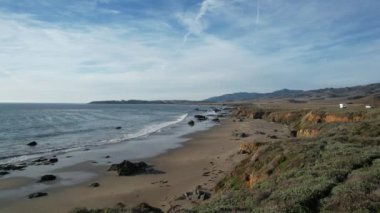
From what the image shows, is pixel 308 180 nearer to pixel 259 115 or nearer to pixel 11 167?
pixel 11 167

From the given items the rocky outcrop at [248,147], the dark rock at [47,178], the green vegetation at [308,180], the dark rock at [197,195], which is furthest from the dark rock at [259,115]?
the dark rock at [197,195]

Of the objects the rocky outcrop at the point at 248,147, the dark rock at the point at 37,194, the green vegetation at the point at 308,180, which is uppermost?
the green vegetation at the point at 308,180

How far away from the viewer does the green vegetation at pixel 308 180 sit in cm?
1011

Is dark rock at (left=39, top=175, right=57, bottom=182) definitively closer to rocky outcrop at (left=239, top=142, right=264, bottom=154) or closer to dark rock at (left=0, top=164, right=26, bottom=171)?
Result: dark rock at (left=0, top=164, right=26, bottom=171)

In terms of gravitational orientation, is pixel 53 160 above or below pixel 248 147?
below

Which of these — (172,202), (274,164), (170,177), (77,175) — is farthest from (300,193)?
(77,175)

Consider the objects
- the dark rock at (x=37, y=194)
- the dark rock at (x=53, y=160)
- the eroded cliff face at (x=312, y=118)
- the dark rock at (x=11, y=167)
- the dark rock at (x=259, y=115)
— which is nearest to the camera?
the dark rock at (x=37, y=194)

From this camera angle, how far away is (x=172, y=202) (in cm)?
1955

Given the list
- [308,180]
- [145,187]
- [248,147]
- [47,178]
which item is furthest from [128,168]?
[308,180]

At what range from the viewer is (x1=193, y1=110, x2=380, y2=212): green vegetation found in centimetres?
1011

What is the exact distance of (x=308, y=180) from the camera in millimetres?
12336

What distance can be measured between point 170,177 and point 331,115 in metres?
26.7

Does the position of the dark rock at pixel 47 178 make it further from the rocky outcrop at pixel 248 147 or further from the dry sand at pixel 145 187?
the rocky outcrop at pixel 248 147

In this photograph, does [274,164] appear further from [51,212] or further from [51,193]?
[51,193]
